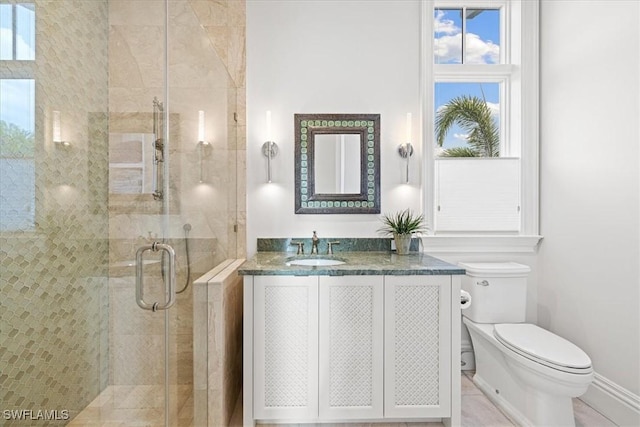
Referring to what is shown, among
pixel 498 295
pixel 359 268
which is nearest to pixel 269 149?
pixel 359 268

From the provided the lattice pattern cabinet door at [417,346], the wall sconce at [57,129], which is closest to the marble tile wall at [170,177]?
the wall sconce at [57,129]

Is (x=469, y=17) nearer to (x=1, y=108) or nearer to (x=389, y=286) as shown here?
(x=389, y=286)

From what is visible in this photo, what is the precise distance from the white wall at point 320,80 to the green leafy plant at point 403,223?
7 centimetres

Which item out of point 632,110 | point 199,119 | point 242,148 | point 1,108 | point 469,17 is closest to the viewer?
point 1,108

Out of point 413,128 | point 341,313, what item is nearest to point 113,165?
point 341,313

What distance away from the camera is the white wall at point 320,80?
2.45m

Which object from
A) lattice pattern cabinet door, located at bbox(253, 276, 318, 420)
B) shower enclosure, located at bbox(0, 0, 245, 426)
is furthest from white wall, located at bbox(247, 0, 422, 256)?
shower enclosure, located at bbox(0, 0, 245, 426)

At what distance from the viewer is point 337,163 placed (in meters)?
2.48

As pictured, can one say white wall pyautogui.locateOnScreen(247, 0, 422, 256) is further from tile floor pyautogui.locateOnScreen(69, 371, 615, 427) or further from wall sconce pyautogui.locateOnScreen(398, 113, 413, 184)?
tile floor pyautogui.locateOnScreen(69, 371, 615, 427)

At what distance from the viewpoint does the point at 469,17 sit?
2717 millimetres

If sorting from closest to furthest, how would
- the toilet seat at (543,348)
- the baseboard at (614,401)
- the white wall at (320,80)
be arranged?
the toilet seat at (543,348) < the baseboard at (614,401) < the white wall at (320,80)

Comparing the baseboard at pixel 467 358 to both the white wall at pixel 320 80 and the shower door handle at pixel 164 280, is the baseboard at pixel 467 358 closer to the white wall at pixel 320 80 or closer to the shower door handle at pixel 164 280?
the white wall at pixel 320 80

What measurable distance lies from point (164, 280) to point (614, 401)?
2.35 metres

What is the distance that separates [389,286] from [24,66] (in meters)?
1.65
